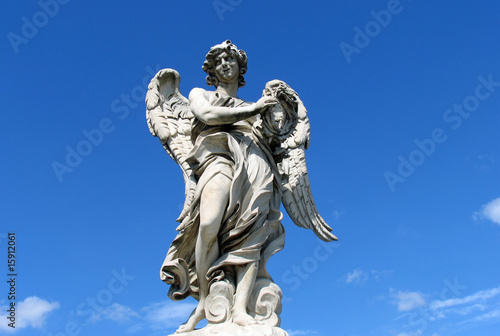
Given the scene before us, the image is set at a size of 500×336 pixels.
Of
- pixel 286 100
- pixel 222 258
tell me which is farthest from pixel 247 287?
pixel 286 100

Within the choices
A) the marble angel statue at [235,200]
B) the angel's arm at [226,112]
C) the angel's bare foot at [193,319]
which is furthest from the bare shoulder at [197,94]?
the angel's bare foot at [193,319]

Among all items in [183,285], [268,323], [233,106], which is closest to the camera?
[268,323]

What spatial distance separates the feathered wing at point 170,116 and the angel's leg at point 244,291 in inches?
56.7

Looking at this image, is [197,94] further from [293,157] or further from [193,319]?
[193,319]

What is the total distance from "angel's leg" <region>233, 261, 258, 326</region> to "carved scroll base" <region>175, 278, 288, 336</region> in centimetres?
7

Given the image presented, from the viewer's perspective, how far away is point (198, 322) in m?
6.21

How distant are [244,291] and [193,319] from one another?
0.60 metres

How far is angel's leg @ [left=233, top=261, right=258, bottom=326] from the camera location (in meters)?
5.89

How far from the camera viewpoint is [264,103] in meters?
6.52

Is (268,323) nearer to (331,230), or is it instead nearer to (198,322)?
(198,322)

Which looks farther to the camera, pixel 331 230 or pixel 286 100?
pixel 331 230

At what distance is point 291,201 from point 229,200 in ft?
3.44

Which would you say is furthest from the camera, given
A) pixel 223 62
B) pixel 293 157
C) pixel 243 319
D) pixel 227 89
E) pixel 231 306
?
pixel 293 157

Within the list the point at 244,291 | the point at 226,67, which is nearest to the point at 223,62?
the point at 226,67
